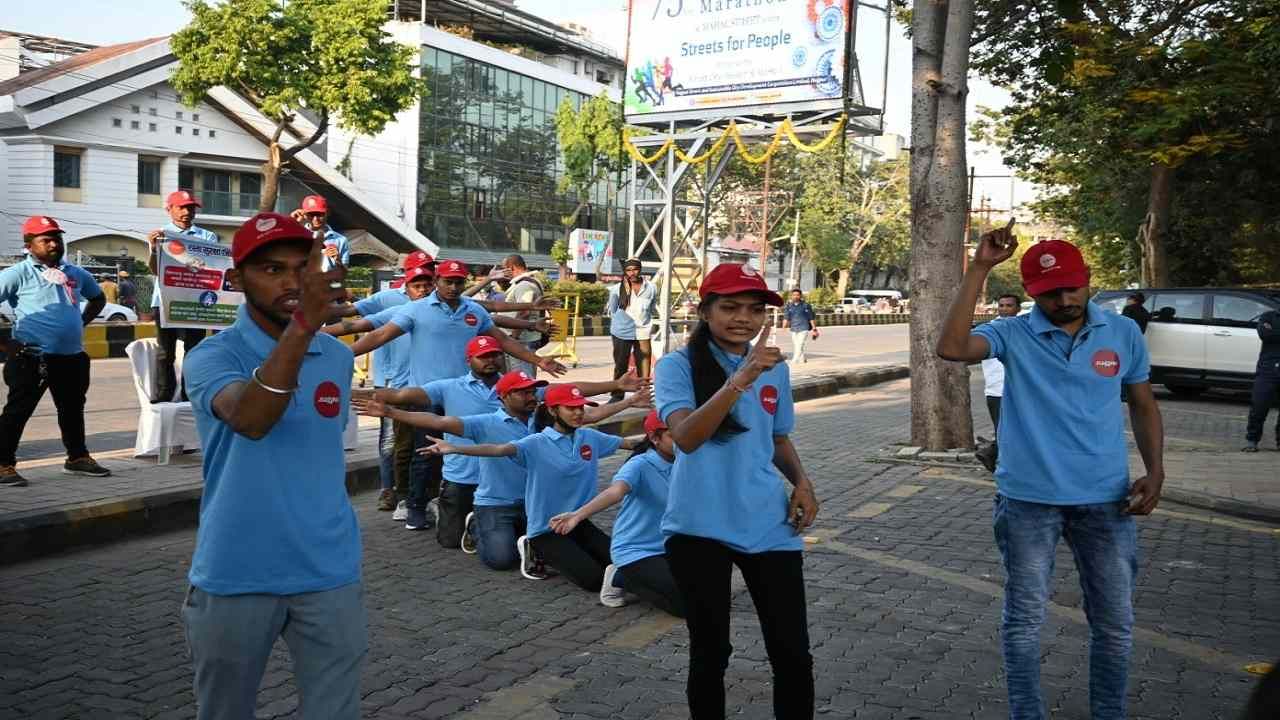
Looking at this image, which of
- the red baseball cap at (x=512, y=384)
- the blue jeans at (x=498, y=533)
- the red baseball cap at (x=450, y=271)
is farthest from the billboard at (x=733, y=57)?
the blue jeans at (x=498, y=533)

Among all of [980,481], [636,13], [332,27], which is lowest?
[980,481]

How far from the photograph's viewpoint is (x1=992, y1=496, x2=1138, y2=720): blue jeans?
4.10 m

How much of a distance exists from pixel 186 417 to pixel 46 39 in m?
45.6

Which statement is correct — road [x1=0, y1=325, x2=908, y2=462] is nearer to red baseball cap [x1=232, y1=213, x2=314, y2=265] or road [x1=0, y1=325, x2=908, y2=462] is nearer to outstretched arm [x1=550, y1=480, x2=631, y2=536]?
outstretched arm [x1=550, y1=480, x2=631, y2=536]

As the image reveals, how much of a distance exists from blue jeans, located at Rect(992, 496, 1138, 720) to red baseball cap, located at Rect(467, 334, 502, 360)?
405 centimetres

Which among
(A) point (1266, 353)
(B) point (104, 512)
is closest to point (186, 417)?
(B) point (104, 512)

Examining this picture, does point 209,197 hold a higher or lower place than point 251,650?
higher

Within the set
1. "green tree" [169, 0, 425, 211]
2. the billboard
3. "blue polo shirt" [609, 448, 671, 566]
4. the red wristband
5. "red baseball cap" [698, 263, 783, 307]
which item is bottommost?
"blue polo shirt" [609, 448, 671, 566]

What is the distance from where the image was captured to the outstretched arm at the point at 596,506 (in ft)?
19.4

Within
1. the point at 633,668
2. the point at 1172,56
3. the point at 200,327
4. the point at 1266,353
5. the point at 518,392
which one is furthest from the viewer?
the point at 1172,56

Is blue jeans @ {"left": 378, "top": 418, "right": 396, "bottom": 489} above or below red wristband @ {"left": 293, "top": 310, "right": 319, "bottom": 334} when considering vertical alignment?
below

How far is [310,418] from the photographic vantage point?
2.95 meters

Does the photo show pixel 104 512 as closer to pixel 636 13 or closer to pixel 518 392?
pixel 518 392

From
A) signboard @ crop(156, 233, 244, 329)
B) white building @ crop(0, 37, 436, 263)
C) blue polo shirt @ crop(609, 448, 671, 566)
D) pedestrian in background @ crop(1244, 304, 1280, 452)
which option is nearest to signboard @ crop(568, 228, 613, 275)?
white building @ crop(0, 37, 436, 263)
